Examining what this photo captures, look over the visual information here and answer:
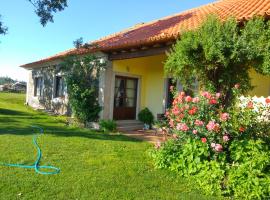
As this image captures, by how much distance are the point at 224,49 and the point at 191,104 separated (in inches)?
48.2

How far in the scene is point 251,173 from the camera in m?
4.58

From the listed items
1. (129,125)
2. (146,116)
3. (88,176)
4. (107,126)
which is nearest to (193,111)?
(88,176)

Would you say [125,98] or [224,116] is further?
[125,98]

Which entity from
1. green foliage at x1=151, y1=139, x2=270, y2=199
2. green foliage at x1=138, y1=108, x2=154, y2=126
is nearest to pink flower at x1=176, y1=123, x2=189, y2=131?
green foliage at x1=151, y1=139, x2=270, y2=199

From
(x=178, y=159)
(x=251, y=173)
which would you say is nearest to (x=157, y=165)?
(x=178, y=159)

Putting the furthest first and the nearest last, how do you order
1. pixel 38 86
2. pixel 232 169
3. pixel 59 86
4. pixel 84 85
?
pixel 38 86 → pixel 59 86 → pixel 84 85 → pixel 232 169

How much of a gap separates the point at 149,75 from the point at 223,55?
823 cm

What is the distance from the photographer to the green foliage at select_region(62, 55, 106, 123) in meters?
11.7

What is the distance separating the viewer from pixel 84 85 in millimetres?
12242

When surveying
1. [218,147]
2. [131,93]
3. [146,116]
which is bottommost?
[218,147]

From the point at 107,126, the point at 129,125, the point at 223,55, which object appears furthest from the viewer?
the point at 129,125

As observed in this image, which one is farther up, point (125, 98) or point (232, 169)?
point (125, 98)

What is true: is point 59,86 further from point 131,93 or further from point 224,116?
point 224,116

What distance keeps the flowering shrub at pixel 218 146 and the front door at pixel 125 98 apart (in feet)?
23.4
